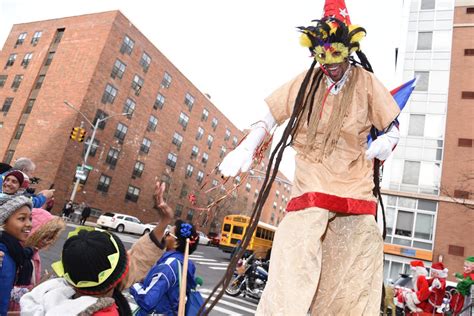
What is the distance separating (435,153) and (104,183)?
2711 cm

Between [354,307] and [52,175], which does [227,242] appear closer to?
[52,175]

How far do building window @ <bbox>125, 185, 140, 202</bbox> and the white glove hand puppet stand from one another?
35.8m

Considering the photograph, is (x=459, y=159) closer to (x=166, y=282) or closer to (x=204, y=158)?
(x=166, y=282)

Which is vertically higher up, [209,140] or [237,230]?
[209,140]

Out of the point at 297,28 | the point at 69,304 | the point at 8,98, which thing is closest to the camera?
the point at 69,304

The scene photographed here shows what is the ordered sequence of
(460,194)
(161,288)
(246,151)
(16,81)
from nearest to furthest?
(246,151), (161,288), (460,194), (16,81)

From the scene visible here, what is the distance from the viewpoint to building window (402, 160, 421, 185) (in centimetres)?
2280

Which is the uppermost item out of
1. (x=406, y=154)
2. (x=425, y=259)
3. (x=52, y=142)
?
(x=406, y=154)

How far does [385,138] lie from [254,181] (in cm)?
5968

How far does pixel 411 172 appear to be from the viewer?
75.3 feet

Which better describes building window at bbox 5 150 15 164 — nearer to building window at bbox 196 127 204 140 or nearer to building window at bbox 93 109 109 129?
building window at bbox 93 109 109 129

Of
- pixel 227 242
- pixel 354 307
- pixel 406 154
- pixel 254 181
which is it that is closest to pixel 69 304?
pixel 354 307

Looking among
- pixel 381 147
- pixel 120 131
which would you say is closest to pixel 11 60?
pixel 120 131

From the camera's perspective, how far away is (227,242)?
24.1 m
